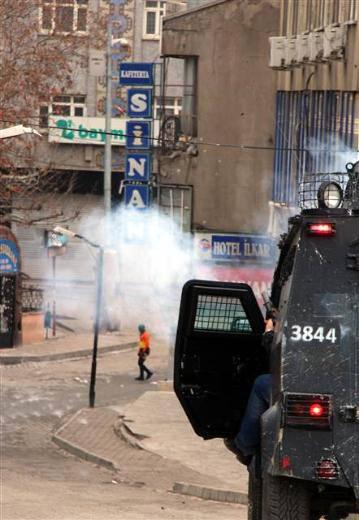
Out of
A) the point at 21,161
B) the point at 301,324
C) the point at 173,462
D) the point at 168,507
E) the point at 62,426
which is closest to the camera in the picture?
the point at 301,324

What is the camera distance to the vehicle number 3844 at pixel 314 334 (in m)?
10.4

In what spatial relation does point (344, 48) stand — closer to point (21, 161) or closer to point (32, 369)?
point (32, 369)

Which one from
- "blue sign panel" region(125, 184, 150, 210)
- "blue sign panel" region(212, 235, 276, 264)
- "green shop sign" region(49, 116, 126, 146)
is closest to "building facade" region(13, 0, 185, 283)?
"green shop sign" region(49, 116, 126, 146)

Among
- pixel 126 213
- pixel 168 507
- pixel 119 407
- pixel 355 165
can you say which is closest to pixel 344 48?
pixel 119 407

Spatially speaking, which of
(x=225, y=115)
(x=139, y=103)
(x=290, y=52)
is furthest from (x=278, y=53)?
(x=225, y=115)

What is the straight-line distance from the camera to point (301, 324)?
10.5 meters

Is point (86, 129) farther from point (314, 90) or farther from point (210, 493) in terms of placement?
point (210, 493)

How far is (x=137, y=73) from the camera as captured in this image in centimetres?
4344

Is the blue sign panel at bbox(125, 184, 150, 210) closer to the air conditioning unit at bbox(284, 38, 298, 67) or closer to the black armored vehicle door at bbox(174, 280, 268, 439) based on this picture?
the air conditioning unit at bbox(284, 38, 298, 67)

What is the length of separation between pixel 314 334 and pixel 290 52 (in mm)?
25915

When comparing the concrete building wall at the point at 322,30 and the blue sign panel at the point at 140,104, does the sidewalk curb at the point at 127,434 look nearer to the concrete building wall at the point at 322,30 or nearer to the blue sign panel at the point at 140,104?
the concrete building wall at the point at 322,30

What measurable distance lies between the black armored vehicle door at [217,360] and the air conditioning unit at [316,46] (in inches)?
791

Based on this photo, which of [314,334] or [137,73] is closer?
[314,334]

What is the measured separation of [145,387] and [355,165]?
983 inches
